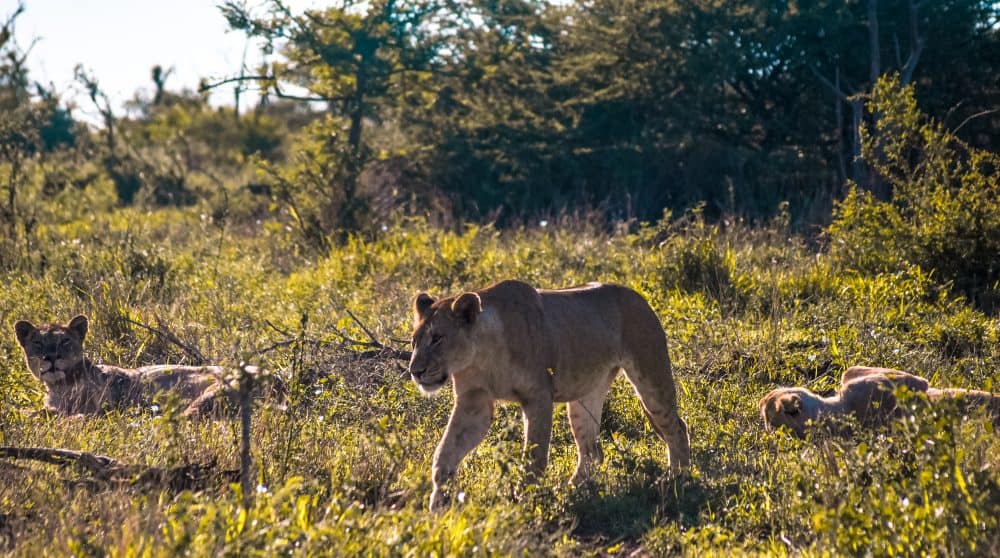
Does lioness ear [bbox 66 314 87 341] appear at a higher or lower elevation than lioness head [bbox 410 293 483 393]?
lower

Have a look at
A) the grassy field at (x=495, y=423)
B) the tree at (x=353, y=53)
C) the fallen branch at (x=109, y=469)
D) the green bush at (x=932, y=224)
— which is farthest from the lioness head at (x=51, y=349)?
the tree at (x=353, y=53)

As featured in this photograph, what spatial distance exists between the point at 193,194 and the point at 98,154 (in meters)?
4.49

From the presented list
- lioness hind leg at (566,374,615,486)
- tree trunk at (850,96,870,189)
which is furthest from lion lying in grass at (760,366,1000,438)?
tree trunk at (850,96,870,189)

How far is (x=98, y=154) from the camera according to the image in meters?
27.7

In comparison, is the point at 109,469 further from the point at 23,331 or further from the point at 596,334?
the point at 23,331

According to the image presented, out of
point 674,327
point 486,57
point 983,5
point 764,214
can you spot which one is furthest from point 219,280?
point 983,5

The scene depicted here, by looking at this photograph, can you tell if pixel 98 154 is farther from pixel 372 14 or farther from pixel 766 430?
pixel 766 430

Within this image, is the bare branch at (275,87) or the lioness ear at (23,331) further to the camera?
the bare branch at (275,87)

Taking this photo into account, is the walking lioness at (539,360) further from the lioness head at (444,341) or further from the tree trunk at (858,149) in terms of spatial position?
the tree trunk at (858,149)

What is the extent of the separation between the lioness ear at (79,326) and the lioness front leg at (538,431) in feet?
13.7

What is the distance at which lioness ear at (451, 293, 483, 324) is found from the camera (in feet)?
19.3

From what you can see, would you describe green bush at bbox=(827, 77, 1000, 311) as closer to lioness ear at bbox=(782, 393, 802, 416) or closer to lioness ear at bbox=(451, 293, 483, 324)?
lioness ear at bbox=(782, 393, 802, 416)

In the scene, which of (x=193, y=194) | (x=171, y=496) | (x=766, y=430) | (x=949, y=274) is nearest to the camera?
(x=171, y=496)

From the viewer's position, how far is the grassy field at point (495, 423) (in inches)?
176
